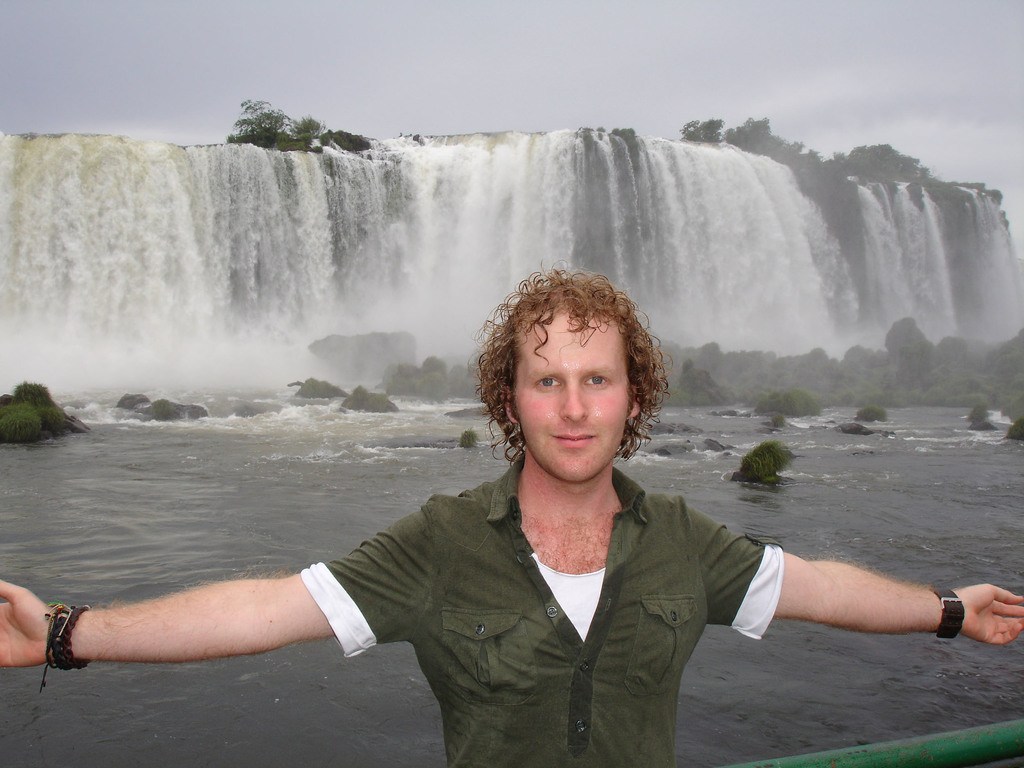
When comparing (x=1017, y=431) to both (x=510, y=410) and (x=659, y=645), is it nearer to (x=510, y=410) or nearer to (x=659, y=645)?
(x=510, y=410)

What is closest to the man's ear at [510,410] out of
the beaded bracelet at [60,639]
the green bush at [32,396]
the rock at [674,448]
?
the beaded bracelet at [60,639]

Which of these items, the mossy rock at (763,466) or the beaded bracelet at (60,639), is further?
the mossy rock at (763,466)

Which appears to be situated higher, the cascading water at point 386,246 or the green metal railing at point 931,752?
the cascading water at point 386,246

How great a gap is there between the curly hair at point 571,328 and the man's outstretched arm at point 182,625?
0.73 m

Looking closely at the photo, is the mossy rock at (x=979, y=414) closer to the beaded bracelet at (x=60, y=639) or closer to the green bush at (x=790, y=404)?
the green bush at (x=790, y=404)

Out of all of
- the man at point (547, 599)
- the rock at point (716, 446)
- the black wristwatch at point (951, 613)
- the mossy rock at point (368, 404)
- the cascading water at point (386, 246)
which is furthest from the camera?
the cascading water at point (386, 246)

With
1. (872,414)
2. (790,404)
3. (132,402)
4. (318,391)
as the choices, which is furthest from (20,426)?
(872,414)

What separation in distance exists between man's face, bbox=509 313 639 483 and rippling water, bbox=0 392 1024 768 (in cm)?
298

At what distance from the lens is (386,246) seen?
32.6m

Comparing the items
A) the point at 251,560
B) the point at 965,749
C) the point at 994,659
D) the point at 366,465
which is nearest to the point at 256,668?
the point at 251,560

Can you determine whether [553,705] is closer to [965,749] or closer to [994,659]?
[965,749]

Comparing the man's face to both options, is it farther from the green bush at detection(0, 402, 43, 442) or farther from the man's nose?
the green bush at detection(0, 402, 43, 442)

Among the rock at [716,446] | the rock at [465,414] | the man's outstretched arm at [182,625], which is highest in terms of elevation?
the man's outstretched arm at [182,625]

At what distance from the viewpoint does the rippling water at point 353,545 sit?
4621 millimetres
